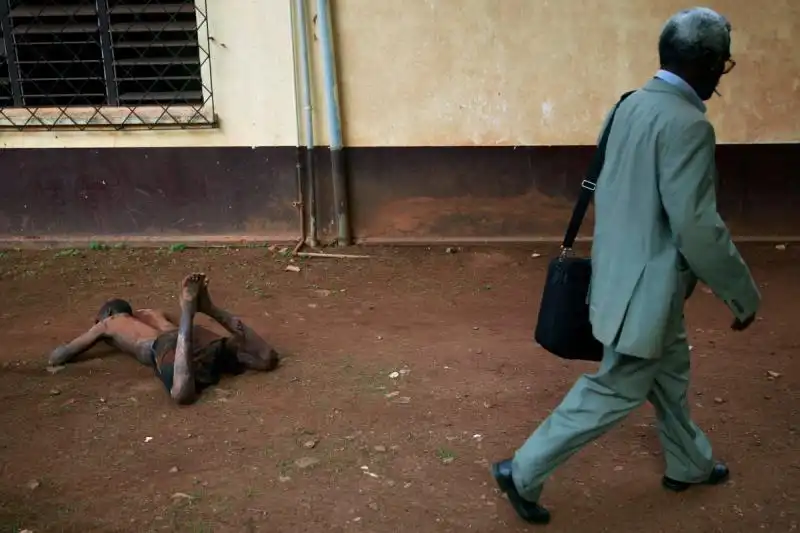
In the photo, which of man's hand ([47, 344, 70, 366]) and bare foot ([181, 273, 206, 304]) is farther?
man's hand ([47, 344, 70, 366])

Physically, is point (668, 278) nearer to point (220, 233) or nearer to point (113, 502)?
point (113, 502)

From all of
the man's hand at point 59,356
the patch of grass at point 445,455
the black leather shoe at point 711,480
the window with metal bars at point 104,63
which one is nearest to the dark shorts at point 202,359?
the man's hand at point 59,356

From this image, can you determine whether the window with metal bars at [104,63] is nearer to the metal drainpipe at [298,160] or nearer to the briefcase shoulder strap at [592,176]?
the metal drainpipe at [298,160]

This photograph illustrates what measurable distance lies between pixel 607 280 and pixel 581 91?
3.67 m

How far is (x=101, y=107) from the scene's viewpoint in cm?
608

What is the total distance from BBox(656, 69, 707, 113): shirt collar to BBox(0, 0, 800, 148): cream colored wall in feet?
11.5

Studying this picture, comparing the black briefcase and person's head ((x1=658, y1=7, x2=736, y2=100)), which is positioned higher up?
person's head ((x1=658, y1=7, x2=736, y2=100))

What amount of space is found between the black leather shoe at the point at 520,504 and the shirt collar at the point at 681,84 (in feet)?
4.33

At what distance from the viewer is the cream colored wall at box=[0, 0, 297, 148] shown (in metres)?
5.81

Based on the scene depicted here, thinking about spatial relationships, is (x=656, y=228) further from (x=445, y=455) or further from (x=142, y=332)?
(x=142, y=332)

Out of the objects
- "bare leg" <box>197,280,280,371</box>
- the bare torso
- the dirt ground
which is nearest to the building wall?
the dirt ground

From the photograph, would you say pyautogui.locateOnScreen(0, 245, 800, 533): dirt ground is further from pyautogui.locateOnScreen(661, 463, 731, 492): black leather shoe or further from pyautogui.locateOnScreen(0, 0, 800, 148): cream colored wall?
pyautogui.locateOnScreen(0, 0, 800, 148): cream colored wall

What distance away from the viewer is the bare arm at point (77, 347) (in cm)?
405

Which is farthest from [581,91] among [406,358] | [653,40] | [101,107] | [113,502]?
[113,502]
